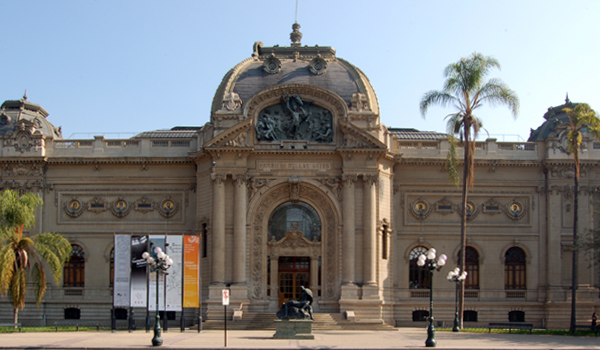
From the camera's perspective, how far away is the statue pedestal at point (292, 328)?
137 feet

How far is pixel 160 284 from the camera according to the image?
47906mm

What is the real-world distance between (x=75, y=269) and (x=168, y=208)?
8055 millimetres

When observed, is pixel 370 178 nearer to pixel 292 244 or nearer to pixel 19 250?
pixel 292 244

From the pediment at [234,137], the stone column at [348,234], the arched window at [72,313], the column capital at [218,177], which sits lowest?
the arched window at [72,313]

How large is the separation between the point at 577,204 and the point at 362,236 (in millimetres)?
14610

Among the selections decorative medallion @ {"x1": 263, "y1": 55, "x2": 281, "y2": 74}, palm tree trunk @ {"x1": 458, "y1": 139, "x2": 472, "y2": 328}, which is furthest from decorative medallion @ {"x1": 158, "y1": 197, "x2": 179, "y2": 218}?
palm tree trunk @ {"x1": 458, "y1": 139, "x2": 472, "y2": 328}

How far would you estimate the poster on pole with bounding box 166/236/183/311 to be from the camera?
47.5 meters

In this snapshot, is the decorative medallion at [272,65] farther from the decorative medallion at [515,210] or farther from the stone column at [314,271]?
the decorative medallion at [515,210]

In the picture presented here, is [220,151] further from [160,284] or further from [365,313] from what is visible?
[365,313]

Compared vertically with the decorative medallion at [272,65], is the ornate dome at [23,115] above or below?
below

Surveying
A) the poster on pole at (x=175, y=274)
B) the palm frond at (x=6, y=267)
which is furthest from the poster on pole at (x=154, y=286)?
the palm frond at (x=6, y=267)

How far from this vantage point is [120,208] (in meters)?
57.8

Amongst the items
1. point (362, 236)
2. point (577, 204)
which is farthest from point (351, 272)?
point (577, 204)

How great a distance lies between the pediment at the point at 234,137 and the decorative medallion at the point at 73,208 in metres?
11.2
